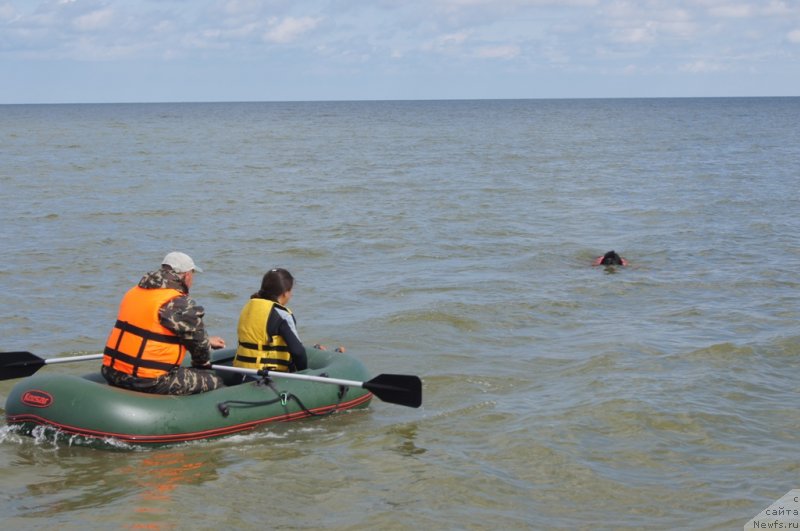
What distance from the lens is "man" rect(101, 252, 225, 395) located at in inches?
293

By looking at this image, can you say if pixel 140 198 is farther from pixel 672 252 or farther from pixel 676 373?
pixel 676 373

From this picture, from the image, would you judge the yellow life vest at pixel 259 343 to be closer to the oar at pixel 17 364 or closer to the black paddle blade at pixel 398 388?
the black paddle blade at pixel 398 388

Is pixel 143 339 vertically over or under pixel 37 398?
over

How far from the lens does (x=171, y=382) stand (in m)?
7.74

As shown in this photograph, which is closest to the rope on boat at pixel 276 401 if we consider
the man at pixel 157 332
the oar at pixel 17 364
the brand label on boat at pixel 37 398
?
the man at pixel 157 332

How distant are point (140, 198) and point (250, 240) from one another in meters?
7.96

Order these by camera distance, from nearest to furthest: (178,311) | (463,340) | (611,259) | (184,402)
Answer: (178,311)
(184,402)
(463,340)
(611,259)

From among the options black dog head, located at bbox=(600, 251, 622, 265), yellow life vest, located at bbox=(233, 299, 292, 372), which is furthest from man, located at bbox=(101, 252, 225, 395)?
black dog head, located at bbox=(600, 251, 622, 265)

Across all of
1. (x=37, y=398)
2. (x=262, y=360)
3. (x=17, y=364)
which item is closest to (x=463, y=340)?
(x=262, y=360)

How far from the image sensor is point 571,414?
342 inches

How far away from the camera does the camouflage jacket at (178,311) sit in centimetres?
742

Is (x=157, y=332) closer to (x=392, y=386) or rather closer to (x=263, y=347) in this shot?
(x=263, y=347)

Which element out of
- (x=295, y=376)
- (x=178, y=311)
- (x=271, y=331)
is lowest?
(x=295, y=376)

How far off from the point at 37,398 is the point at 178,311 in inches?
51.6
